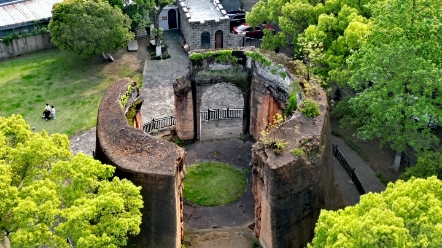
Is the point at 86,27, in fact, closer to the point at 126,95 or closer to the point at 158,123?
the point at 158,123

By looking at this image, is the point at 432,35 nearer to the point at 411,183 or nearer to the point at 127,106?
the point at 411,183

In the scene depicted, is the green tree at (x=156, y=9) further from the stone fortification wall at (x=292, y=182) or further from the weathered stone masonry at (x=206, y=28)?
the stone fortification wall at (x=292, y=182)

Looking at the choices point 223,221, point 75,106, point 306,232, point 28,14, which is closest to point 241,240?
point 223,221

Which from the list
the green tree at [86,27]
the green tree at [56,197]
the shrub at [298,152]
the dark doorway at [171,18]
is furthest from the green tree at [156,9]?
the shrub at [298,152]

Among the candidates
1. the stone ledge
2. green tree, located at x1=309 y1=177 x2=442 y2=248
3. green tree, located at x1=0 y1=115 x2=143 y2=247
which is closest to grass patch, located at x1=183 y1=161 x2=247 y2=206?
the stone ledge

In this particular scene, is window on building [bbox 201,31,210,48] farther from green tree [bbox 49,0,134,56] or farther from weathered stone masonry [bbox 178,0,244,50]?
green tree [bbox 49,0,134,56]

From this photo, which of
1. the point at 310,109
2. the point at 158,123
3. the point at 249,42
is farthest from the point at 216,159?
the point at 249,42
